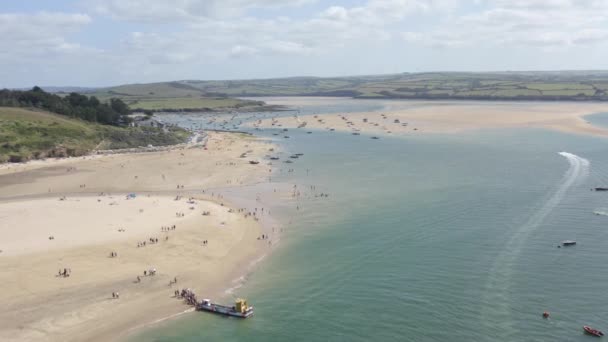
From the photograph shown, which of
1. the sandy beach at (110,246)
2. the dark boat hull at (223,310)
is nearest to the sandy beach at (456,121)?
the sandy beach at (110,246)

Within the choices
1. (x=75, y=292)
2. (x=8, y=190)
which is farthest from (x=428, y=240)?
(x=8, y=190)

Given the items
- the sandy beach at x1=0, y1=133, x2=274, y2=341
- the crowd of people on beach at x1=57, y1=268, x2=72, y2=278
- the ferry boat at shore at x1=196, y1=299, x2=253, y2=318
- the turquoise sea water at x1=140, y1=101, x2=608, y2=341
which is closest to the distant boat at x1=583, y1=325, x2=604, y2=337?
the turquoise sea water at x1=140, y1=101, x2=608, y2=341

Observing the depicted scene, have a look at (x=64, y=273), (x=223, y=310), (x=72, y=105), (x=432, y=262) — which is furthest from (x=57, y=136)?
(x=432, y=262)

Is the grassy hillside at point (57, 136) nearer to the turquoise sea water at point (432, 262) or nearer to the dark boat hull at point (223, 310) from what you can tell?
the turquoise sea water at point (432, 262)

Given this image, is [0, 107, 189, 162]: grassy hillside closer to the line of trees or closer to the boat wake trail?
the line of trees

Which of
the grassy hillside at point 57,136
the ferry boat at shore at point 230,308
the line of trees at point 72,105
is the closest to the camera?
the ferry boat at shore at point 230,308
